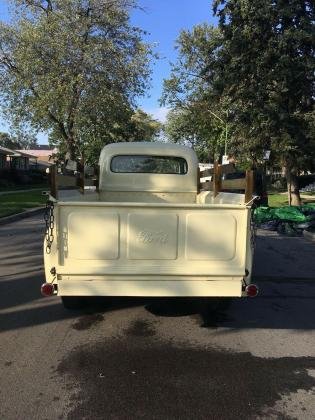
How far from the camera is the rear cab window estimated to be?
823 centimetres

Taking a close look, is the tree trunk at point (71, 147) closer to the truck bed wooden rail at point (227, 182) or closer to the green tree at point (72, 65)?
the green tree at point (72, 65)

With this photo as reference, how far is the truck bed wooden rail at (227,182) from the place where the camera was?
199 inches

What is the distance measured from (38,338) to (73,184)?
181 centimetres

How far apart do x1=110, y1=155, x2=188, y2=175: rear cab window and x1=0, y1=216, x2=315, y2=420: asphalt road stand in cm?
225

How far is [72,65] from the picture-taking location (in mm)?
28734

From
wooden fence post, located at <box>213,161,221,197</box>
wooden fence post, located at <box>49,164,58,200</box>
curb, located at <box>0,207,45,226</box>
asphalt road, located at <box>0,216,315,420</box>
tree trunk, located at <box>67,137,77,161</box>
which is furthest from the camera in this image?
tree trunk, located at <box>67,137,77,161</box>

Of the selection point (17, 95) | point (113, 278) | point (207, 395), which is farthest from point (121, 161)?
point (17, 95)

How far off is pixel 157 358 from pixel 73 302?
1.55 m

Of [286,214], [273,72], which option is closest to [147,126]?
[273,72]

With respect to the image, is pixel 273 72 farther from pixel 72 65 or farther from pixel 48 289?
pixel 48 289

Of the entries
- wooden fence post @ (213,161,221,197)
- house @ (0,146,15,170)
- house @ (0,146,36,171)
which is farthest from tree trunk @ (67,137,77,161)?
wooden fence post @ (213,161,221,197)

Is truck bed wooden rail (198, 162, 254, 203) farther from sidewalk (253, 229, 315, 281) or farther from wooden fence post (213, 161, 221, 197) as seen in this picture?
sidewalk (253, 229, 315, 281)

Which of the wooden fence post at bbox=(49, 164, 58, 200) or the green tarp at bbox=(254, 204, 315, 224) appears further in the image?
the green tarp at bbox=(254, 204, 315, 224)

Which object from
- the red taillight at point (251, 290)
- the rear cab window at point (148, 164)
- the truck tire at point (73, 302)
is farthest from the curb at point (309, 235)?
the red taillight at point (251, 290)
